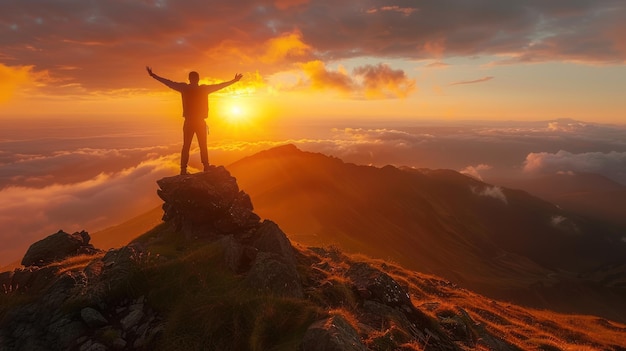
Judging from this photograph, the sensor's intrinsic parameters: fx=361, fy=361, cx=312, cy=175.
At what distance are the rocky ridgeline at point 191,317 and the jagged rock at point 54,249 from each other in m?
0.05

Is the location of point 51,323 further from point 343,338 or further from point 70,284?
point 343,338

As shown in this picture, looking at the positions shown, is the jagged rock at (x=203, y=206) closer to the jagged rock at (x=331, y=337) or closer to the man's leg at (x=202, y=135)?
the man's leg at (x=202, y=135)

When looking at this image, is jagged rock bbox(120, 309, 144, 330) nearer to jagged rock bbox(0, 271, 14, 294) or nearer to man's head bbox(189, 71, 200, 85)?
jagged rock bbox(0, 271, 14, 294)

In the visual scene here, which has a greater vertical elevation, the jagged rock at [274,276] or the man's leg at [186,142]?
the man's leg at [186,142]

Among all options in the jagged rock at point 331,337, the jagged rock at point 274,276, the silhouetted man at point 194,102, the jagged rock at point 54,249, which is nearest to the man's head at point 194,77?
the silhouetted man at point 194,102

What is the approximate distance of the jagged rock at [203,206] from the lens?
742 inches

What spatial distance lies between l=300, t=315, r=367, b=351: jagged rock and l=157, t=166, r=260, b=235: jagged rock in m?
10.2


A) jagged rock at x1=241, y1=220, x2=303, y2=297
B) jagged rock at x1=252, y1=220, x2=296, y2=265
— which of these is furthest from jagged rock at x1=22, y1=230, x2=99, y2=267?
jagged rock at x1=241, y1=220, x2=303, y2=297

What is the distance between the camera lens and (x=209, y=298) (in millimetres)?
12172

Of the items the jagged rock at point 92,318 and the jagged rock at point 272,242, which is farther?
the jagged rock at point 272,242

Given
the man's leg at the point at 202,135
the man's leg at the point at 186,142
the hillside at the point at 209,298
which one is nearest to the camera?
the hillside at the point at 209,298

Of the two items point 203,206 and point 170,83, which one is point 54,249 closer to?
point 203,206

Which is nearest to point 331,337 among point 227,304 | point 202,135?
point 227,304

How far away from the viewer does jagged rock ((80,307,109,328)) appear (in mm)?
11844
